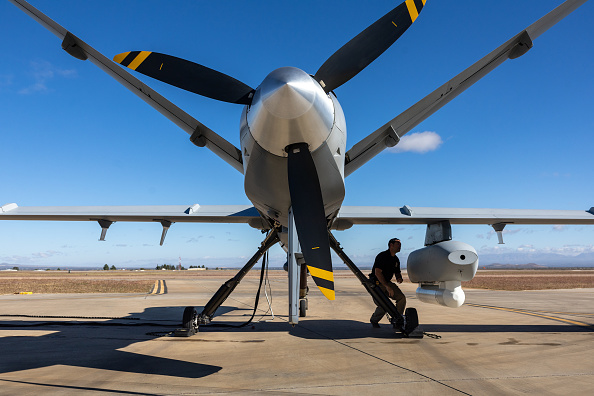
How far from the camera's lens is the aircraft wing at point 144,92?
5.59 metres

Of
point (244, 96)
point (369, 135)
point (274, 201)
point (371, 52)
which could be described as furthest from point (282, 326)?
point (371, 52)

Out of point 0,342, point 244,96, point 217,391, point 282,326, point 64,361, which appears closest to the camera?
point 217,391

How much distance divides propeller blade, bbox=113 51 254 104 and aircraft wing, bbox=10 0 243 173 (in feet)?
1.76

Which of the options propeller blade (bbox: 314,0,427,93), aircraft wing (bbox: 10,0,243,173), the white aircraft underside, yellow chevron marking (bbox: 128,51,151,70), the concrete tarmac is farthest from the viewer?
aircraft wing (bbox: 10,0,243,173)

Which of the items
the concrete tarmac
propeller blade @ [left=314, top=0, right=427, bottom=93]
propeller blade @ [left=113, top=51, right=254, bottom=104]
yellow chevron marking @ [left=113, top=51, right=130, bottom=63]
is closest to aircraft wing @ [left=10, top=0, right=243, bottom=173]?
yellow chevron marking @ [left=113, top=51, right=130, bottom=63]

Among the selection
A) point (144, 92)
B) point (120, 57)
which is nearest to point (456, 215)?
point (144, 92)

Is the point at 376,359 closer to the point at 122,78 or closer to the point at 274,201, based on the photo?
the point at 274,201

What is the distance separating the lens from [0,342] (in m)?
6.91

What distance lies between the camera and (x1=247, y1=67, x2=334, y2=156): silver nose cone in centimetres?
420

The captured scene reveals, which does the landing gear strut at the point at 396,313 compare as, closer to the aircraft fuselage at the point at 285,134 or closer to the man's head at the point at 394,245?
the man's head at the point at 394,245

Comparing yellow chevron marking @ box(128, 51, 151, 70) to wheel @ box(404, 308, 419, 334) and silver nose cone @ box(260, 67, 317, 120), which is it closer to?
silver nose cone @ box(260, 67, 317, 120)

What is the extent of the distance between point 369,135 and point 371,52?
154 centimetres

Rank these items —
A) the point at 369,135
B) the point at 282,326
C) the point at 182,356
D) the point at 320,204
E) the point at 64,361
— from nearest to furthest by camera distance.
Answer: the point at 320,204
the point at 64,361
the point at 182,356
the point at 369,135
the point at 282,326

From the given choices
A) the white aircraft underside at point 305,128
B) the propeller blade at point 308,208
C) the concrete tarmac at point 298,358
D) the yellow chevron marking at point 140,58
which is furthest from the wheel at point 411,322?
the yellow chevron marking at point 140,58
